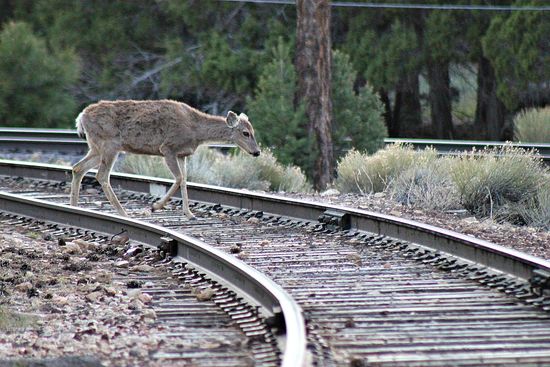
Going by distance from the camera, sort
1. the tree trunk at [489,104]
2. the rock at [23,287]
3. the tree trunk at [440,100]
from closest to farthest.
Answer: the rock at [23,287], the tree trunk at [489,104], the tree trunk at [440,100]

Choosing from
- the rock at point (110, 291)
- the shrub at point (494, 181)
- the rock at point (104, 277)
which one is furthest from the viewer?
the shrub at point (494, 181)

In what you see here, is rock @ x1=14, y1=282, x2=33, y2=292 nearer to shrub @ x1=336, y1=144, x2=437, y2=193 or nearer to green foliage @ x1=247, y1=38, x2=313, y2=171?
shrub @ x1=336, y1=144, x2=437, y2=193

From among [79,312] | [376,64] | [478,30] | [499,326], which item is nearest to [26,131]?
[376,64]

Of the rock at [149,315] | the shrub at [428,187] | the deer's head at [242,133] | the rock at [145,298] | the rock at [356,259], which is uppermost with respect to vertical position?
the deer's head at [242,133]

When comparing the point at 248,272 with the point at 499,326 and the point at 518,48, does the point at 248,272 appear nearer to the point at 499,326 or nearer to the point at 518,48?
the point at 499,326

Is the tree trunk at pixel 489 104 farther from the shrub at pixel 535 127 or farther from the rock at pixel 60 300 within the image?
the rock at pixel 60 300

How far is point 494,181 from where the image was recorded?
15.6m

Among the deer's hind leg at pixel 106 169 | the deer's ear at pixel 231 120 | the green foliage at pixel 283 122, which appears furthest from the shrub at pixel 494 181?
the green foliage at pixel 283 122

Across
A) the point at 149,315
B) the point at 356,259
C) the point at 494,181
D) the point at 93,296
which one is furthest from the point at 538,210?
the point at 149,315

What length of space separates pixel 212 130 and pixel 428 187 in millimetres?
2908

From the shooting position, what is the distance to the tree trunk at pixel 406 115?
129 ft

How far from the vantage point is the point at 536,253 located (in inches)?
454

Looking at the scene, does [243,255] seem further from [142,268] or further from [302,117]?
[302,117]

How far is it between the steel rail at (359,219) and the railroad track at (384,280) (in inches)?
0.6
